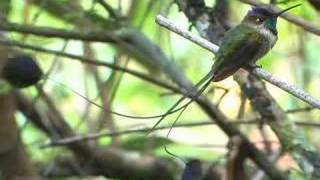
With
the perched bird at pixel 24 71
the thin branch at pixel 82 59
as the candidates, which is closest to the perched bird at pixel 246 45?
the perched bird at pixel 24 71

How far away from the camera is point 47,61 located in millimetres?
3180

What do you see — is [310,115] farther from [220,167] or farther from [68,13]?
[68,13]

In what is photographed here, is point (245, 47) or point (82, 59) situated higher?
point (245, 47)

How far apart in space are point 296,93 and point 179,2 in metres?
0.72

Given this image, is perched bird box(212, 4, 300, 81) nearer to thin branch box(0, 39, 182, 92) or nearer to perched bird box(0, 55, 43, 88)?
perched bird box(0, 55, 43, 88)

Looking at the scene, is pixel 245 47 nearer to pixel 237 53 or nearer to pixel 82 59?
pixel 237 53

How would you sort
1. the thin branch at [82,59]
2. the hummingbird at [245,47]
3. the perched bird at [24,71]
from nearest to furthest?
the hummingbird at [245,47], the perched bird at [24,71], the thin branch at [82,59]

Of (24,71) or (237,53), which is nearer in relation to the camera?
(237,53)

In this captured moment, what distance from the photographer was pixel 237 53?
1341 mm

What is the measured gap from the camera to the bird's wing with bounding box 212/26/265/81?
1327mm

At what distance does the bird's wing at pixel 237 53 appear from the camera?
4.35 ft

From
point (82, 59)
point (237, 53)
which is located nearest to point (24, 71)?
point (82, 59)

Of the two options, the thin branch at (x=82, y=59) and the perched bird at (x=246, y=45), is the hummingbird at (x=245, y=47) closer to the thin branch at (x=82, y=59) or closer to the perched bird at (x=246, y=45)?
the perched bird at (x=246, y=45)

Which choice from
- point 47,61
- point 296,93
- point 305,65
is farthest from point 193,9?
point 305,65
